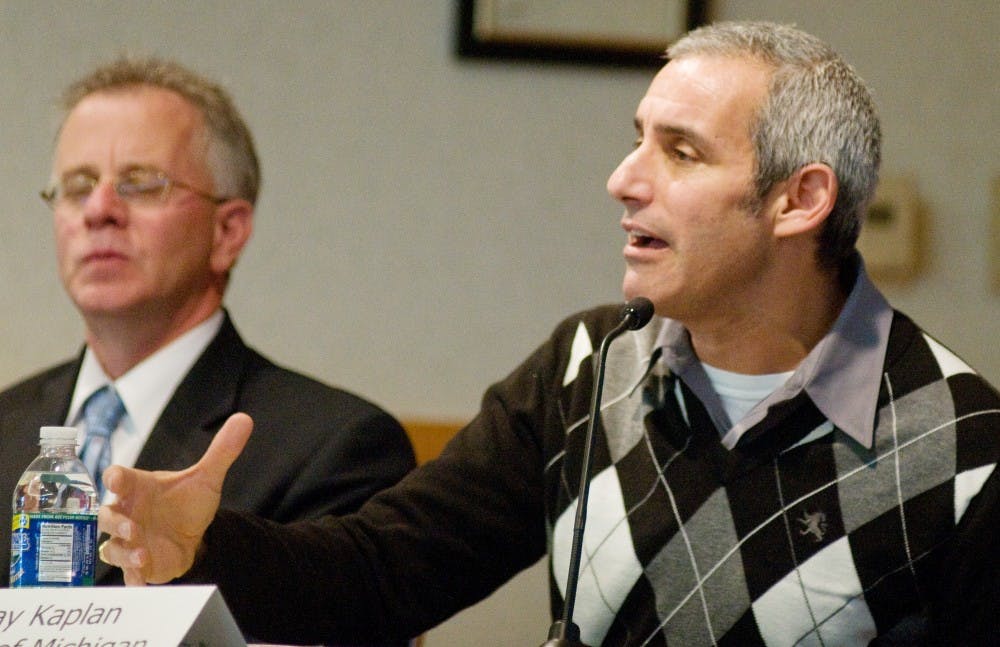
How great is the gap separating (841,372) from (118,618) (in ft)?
3.13

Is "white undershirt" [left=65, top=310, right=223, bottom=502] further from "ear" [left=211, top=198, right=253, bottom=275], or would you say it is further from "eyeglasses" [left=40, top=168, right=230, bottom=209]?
"eyeglasses" [left=40, top=168, right=230, bottom=209]

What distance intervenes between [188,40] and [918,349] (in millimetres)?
1658

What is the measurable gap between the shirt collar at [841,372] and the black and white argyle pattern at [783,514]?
16 mm

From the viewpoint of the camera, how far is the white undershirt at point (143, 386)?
2210 millimetres

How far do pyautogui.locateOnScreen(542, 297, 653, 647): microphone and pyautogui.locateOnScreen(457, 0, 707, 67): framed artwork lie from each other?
129 centimetres

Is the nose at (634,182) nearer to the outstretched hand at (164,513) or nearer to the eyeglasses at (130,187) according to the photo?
the outstretched hand at (164,513)

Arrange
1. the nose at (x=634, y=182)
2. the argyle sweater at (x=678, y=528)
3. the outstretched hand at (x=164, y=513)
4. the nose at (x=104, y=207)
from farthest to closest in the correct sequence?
the nose at (x=104, y=207)
the nose at (x=634, y=182)
the argyle sweater at (x=678, y=528)
the outstretched hand at (x=164, y=513)


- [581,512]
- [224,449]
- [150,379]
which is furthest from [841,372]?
[150,379]

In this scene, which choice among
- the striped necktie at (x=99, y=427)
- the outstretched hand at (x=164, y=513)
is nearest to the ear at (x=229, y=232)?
the striped necktie at (x=99, y=427)

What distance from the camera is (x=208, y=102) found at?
2.44 meters

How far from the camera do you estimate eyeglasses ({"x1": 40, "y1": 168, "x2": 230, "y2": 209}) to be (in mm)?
2318

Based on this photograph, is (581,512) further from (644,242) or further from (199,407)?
(199,407)

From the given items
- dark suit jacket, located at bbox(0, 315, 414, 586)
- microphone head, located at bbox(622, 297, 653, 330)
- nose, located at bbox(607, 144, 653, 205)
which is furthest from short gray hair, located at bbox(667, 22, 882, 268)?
dark suit jacket, located at bbox(0, 315, 414, 586)

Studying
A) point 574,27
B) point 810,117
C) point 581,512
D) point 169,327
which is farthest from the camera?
point 574,27
